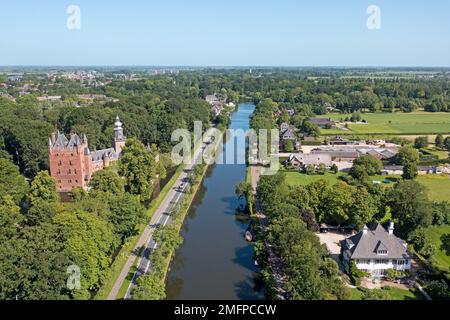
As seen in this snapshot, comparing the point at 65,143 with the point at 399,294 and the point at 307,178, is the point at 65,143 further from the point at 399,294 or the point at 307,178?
the point at 399,294

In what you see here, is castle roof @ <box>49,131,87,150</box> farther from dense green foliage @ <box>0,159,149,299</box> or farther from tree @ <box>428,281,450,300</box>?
tree @ <box>428,281,450,300</box>

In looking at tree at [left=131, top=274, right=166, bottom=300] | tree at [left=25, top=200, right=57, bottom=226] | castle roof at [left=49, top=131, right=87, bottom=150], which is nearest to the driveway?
tree at [left=131, top=274, right=166, bottom=300]

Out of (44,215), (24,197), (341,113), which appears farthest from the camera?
(341,113)

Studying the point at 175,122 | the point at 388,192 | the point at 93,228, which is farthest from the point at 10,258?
the point at 175,122

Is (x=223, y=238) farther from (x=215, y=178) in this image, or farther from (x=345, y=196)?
(x=215, y=178)

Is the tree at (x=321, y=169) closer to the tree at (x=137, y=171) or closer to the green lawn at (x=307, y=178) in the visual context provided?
the green lawn at (x=307, y=178)

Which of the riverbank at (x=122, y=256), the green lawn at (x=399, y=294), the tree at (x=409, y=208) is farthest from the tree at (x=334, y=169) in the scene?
the green lawn at (x=399, y=294)
